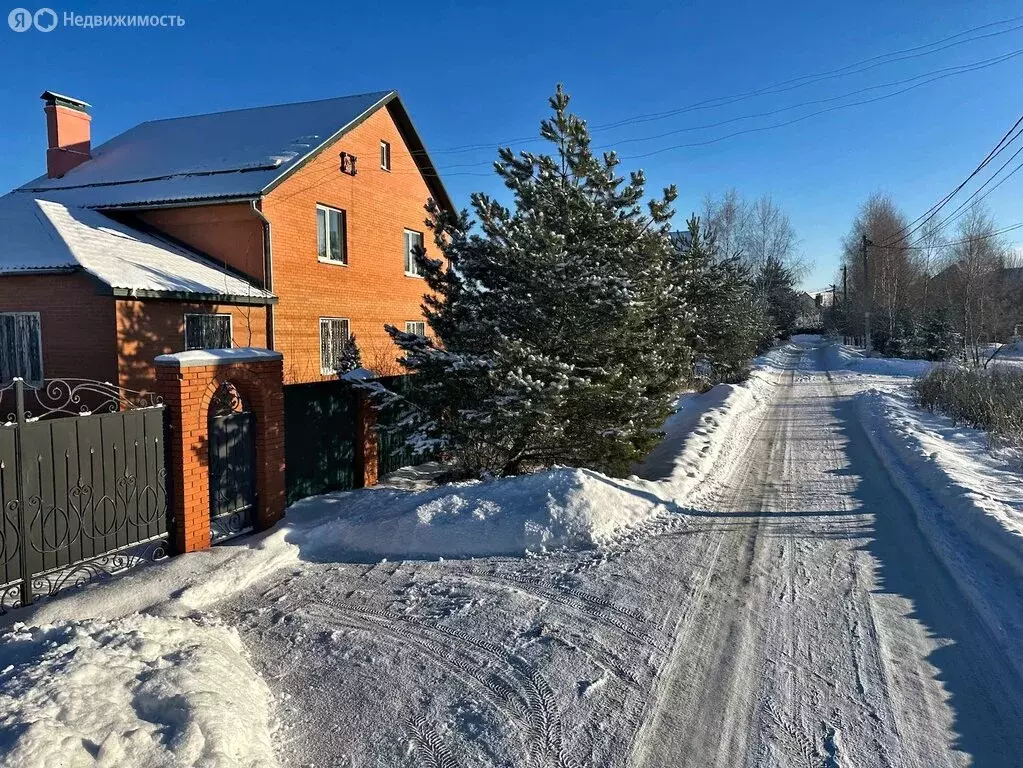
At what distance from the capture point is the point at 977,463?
350 inches

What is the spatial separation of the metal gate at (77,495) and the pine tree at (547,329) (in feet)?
11.2

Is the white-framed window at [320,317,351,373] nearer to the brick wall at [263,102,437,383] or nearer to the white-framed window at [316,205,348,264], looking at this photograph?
the brick wall at [263,102,437,383]

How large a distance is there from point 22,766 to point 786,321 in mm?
55482

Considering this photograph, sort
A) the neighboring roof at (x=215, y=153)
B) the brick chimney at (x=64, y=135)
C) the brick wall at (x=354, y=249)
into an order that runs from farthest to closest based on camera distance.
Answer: the brick chimney at (x=64, y=135) → the brick wall at (x=354, y=249) → the neighboring roof at (x=215, y=153)

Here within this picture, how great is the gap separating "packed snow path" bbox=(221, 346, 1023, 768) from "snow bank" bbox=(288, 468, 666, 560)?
0.27m

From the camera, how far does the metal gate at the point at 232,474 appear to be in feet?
19.4

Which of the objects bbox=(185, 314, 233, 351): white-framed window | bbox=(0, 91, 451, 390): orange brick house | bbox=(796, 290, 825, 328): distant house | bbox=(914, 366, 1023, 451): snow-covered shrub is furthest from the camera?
bbox=(796, 290, 825, 328): distant house

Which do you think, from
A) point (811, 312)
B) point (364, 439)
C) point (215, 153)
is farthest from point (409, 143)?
point (811, 312)

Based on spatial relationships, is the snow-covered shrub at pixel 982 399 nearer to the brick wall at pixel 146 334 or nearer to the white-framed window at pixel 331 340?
the white-framed window at pixel 331 340

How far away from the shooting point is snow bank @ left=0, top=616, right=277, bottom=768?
2627 millimetres

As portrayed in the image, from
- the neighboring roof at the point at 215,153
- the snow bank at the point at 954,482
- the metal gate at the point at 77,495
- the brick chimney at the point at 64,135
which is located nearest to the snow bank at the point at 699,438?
the snow bank at the point at 954,482

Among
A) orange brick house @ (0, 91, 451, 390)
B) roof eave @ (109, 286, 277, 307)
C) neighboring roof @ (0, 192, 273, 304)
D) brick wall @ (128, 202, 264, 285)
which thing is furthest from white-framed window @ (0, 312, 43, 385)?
brick wall @ (128, 202, 264, 285)

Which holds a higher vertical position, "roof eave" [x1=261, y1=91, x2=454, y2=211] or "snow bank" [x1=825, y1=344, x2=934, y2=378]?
"roof eave" [x1=261, y1=91, x2=454, y2=211]

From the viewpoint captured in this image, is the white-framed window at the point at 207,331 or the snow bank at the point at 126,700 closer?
the snow bank at the point at 126,700
